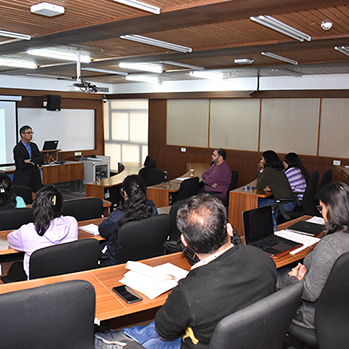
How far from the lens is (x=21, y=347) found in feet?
5.25

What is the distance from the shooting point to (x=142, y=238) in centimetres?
306

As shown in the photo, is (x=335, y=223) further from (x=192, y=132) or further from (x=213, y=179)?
(x=192, y=132)

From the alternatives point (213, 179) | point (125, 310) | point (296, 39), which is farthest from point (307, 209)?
point (125, 310)

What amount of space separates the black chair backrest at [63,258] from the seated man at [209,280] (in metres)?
0.99

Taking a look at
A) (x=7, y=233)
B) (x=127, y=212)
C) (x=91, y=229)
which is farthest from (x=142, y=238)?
(x=7, y=233)

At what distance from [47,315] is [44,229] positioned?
1.33m

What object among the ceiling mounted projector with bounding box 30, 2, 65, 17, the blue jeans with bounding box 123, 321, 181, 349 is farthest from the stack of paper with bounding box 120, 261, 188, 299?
the ceiling mounted projector with bounding box 30, 2, 65, 17

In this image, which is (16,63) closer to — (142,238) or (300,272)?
(142,238)

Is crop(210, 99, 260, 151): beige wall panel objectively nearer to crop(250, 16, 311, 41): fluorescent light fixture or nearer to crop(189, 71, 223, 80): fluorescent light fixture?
crop(189, 71, 223, 80): fluorescent light fixture

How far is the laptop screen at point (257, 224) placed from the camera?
9.78 ft

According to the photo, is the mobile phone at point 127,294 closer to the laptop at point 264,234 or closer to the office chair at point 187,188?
the laptop at point 264,234

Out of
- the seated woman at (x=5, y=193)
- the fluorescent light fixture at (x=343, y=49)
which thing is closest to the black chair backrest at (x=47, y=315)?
the seated woman at (x=5, y=193)

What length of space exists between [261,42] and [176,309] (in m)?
3.88

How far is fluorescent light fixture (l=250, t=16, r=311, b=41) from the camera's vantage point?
3.50 meters
